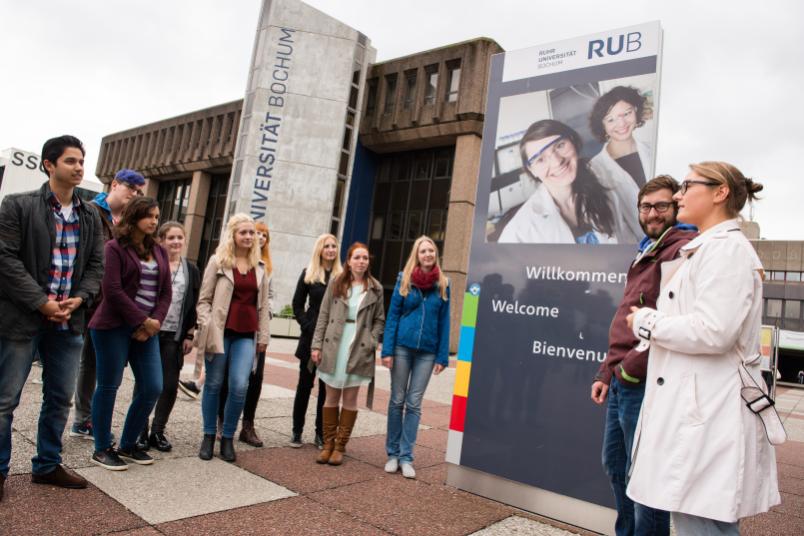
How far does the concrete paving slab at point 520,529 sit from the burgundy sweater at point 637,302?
1253mm

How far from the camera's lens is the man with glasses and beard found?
262cm

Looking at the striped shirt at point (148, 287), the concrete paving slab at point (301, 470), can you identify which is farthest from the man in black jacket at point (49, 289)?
the concrete paving slab at point (301, 470)

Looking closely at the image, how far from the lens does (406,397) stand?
477cm

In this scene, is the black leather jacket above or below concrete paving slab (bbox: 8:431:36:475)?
above

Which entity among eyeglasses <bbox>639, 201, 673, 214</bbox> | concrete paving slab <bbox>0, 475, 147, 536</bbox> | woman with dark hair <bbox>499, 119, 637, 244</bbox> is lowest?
concrete paving slab <bbox>0, 475, 147, 536</bbox>

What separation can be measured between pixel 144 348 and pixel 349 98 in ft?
76.7

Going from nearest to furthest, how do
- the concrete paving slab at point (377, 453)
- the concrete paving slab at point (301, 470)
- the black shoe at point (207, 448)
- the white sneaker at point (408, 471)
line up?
the concrete paving slab at point (301, 470) < the black shoe at point (207, 448) < the white sneaker at point (408, 471) < the concrete paving slab at point (377, 453)

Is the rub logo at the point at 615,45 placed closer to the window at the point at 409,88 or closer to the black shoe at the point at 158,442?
the black shoe at the point at 158,442

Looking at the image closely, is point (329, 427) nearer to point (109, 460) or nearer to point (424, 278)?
point (424, 278)

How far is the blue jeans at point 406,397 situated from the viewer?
466cm

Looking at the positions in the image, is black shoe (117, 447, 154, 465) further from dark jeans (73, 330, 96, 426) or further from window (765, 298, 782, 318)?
window (765, 298, 782, 318)

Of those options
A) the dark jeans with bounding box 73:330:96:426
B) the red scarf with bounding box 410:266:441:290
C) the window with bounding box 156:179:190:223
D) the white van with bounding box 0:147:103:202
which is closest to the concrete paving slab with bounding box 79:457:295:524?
the dark jeans with bounding box 73:330:96:426

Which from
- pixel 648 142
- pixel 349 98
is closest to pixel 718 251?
pixel 648 142

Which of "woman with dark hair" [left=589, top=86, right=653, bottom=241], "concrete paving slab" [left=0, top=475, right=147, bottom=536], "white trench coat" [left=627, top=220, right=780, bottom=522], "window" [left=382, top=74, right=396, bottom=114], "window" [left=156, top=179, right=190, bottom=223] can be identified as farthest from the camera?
"window" [left=156, top=179, right=190, bottom=223]
